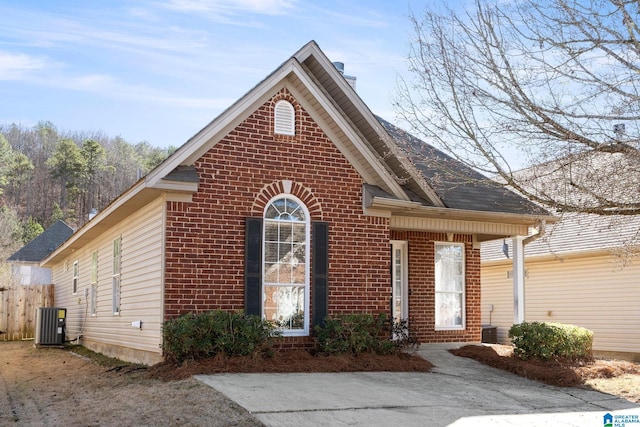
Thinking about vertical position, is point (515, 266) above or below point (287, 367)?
above

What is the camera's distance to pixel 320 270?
14.0 m

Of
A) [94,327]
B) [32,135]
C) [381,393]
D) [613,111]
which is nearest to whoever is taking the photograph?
[381,393]

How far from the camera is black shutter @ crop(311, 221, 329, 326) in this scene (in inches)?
547

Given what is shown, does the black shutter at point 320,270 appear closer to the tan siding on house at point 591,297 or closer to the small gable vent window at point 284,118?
the small gable vent window at point 284,118

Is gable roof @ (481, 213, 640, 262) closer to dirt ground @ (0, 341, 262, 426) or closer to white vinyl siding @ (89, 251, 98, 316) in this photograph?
dirt ground @ (0, 341, 262, 426)

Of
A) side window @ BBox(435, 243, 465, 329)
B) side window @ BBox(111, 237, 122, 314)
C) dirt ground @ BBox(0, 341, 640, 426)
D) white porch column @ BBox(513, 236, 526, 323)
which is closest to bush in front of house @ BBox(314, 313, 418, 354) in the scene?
dirt ground @ BBox(0, 341, 640, 426)

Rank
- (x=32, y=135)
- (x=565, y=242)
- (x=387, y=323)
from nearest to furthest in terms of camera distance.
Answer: (x=387, y=323)
(x=565, y=242)
(x=32, y=135)

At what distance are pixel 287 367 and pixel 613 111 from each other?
6.52m

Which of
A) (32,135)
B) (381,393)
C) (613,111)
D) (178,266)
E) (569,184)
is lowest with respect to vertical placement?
(381,393)

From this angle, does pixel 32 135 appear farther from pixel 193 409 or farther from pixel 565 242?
pixel 193 409

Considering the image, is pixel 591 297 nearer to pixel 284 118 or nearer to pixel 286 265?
pixel 286 265

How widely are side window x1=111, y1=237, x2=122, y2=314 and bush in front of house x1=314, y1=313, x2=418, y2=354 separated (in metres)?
5.36

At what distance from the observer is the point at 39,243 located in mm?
45406

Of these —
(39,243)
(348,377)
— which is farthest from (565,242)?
(39,243)
